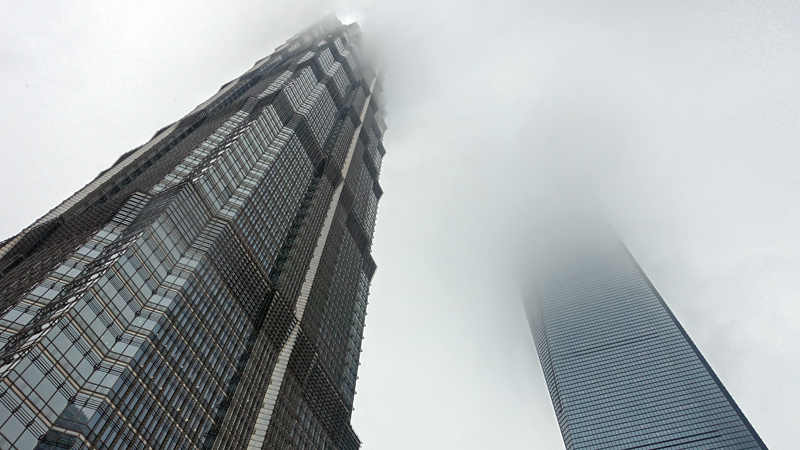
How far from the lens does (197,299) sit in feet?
240

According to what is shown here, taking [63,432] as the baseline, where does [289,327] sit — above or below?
below

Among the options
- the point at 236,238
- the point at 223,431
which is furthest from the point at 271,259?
the point at 223,431

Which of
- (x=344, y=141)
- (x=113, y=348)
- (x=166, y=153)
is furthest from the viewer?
(x=344, y=141)

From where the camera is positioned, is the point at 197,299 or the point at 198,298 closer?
the point at 197,299

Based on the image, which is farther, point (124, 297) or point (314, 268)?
point (314, 268)

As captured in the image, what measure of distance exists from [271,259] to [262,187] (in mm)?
14831

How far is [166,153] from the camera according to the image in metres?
120

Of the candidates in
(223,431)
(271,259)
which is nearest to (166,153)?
(271,259)

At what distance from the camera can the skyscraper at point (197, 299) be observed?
53.2 m

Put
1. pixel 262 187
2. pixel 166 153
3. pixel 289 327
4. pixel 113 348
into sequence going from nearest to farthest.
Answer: pixel 113 348, pixel 289 327, pixel 262 187, pixel 166 153

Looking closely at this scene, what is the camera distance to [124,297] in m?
62.5

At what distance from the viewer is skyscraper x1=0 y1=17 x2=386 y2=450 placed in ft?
174

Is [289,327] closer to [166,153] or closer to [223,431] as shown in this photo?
[223,431]

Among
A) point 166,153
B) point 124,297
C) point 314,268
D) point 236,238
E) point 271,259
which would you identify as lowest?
point 314,268
